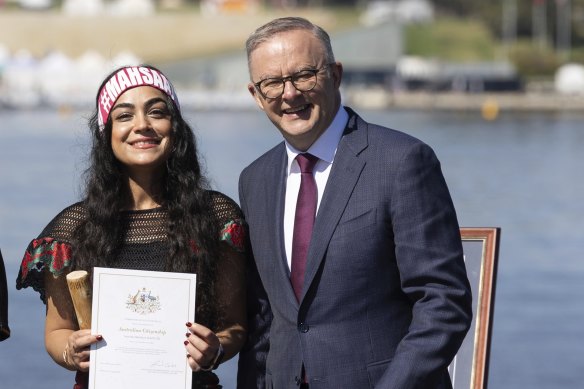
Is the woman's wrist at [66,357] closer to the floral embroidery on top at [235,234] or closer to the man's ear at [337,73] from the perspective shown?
the floral embroidery on top at [235,234]

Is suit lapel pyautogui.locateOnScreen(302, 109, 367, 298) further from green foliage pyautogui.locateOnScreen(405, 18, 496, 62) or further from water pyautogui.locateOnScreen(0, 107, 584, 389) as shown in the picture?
green foliage pyautogui.locateOnScreen(405, 18, 496, 62)

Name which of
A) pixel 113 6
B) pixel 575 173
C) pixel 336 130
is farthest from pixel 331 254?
pixel 113 6

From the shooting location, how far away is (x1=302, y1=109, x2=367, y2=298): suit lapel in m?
3.39

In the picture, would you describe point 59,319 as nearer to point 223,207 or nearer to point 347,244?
point 223,207

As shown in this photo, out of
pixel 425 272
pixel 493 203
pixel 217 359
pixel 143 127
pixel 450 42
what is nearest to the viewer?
pixel 425 272

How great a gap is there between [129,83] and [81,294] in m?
0.61

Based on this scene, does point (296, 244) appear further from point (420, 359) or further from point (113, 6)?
point (113, 6)

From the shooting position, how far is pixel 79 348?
3.49m

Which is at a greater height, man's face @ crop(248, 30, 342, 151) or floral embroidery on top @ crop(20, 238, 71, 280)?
man's face @ crop(248, 30, 342, 151)

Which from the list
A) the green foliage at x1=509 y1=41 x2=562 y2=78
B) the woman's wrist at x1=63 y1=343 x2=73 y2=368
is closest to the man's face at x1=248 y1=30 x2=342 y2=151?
the woman's wrist at x1=63 y1=343 x2=73 y2=368

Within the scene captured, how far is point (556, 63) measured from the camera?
72.1m

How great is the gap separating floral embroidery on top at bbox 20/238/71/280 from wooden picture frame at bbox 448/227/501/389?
1220mm

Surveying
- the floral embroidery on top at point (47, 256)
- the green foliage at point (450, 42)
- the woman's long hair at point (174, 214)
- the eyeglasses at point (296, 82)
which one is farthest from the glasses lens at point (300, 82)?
the green foliage at point (450, 42)

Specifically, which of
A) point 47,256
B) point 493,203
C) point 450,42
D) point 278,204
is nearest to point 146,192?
point 47,256
